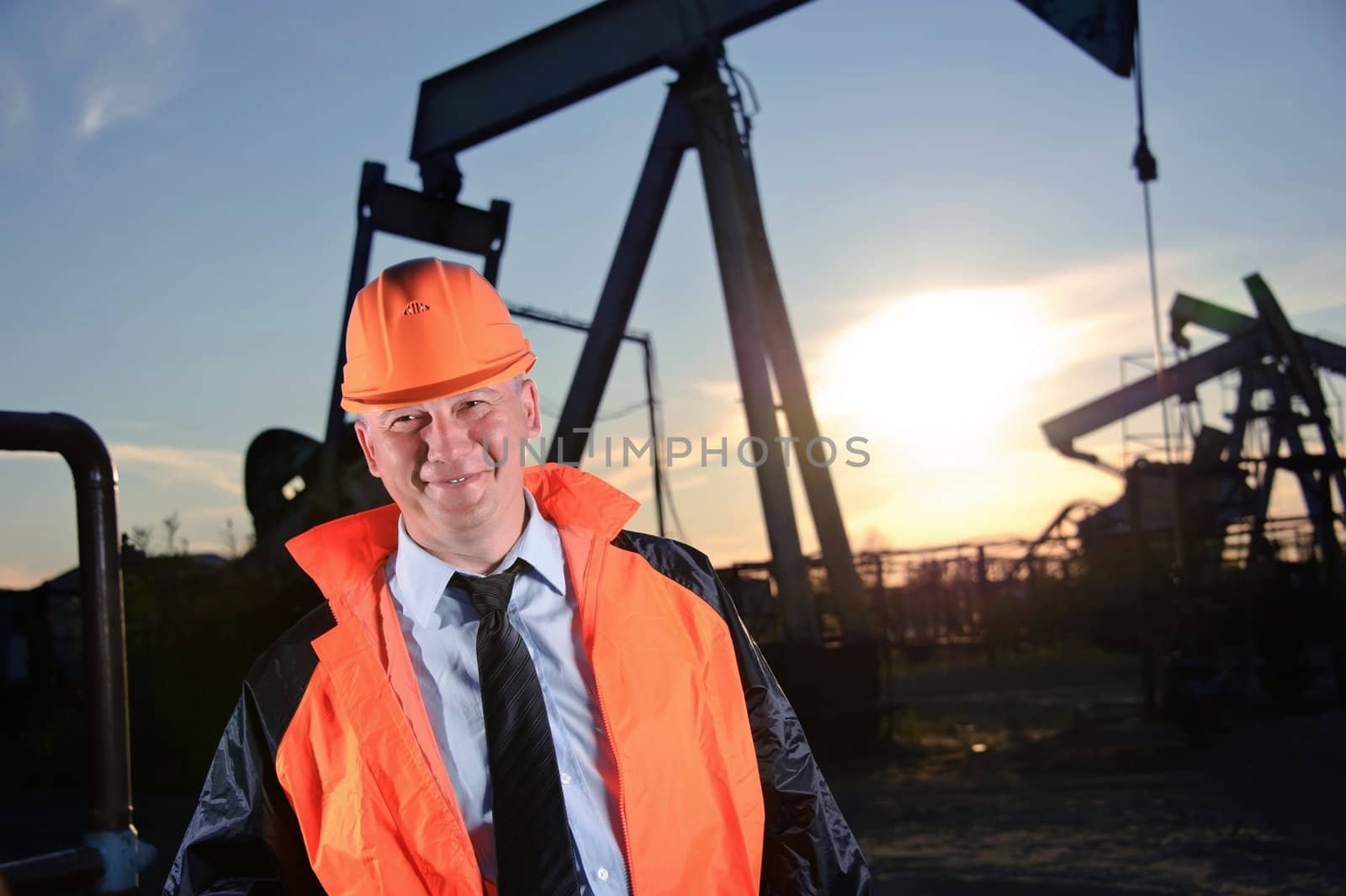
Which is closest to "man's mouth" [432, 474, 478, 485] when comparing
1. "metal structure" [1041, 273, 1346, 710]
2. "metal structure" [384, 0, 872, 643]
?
"metal structure" [384, 0, 872, 643]

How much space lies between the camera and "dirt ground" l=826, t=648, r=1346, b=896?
570 centimetres

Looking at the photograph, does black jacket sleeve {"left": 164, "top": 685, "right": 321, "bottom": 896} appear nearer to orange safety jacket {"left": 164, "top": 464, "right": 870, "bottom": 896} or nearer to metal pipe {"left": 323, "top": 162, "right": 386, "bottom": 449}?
orange safety jacket {"left": 164, "top": 464, "right": 870, "bottom": 896}

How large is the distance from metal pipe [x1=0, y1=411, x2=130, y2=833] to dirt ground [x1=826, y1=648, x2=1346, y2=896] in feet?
12.6

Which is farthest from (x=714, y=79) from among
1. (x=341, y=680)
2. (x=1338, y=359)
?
(x=1338, y=359)

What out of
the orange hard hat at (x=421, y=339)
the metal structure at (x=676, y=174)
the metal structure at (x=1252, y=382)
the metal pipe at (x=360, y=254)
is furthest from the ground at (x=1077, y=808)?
the metal structure at (x=1252, y=382)

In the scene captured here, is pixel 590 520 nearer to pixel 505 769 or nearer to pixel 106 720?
pixel 505 769

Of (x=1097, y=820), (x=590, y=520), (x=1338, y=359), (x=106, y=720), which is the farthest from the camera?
(x=1338, y=359)

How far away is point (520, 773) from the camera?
1.74m

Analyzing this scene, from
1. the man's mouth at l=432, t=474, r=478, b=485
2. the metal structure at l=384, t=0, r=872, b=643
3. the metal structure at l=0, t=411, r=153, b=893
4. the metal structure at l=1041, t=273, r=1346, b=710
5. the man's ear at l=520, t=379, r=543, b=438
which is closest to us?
the man's mouth at l=432, t=474, r=478, b=485

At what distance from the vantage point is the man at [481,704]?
5.69ft

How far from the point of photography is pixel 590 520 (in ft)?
6.70

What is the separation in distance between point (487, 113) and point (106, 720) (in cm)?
882

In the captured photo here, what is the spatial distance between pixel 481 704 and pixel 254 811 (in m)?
0.37

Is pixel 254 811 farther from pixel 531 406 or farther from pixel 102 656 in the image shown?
pixel 102 656
